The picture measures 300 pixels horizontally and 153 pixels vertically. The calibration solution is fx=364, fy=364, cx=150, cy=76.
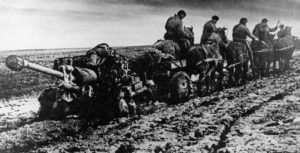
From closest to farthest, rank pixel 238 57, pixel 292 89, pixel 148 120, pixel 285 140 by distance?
pixel 285 140
pixel 148 120
pixel 292 89
pixel 238 57

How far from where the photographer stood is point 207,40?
12930 millimetres

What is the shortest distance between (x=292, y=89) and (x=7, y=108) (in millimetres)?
8720

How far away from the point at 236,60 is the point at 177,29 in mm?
3540

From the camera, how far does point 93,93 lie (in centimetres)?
881

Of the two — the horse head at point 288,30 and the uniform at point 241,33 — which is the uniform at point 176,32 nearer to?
the uniform at point 241,33

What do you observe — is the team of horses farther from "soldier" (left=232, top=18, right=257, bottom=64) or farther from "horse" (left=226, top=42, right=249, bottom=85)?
"soldier" (left=232, top=18, right=257, bottom=64)

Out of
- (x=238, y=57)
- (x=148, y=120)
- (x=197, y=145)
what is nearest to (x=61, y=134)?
(x=148, y=120)

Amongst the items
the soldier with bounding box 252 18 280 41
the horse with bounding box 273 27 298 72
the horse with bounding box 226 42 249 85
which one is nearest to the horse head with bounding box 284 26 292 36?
the horse with bounding box 273 27 298 72

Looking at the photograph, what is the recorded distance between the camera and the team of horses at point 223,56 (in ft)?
37.8

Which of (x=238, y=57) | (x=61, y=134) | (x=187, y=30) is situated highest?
(x=187, y=30)

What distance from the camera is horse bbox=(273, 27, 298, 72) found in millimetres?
17047

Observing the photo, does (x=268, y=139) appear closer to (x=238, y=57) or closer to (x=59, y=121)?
(x=59, y=121)

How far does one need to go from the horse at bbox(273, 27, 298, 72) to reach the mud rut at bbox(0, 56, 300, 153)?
7379 mm

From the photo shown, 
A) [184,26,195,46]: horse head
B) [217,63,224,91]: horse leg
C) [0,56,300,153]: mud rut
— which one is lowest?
[0,56,300,153]: mud rut
